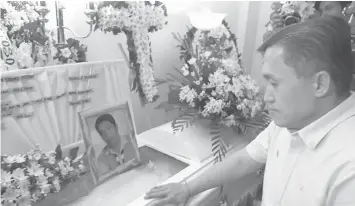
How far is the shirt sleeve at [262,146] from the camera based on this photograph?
3.95 feet

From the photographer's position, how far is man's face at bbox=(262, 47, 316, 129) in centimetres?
87

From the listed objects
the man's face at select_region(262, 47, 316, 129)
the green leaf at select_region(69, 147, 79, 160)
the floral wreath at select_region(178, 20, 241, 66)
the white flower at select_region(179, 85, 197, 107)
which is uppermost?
the floral wreath at select_region(178, 20, 241, 66)

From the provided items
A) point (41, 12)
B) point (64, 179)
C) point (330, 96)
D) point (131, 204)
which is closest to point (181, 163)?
point (131, 204)

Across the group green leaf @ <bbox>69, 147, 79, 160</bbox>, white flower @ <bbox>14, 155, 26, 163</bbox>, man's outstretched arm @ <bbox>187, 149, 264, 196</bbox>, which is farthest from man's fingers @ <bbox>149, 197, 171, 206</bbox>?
white flower @ <bbox>14, 155, 26, 163</bbox>

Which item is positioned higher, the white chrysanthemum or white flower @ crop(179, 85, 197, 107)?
white flower @ crop(179, 85, 197, 107)

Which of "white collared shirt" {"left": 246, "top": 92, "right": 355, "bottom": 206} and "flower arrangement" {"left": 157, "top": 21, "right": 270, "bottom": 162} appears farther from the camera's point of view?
"flower arrangement" {"left": 157, "top": 21, "right": 270, "bottom": 162}

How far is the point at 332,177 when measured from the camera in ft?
2.79

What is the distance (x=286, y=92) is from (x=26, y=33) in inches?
37.0

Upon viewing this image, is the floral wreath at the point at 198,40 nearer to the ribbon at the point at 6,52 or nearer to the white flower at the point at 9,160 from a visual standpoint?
the ribbon at the point at 6,52

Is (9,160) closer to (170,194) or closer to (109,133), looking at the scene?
(109,133)

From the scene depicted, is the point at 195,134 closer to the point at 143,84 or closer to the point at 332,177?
the point at 143,84

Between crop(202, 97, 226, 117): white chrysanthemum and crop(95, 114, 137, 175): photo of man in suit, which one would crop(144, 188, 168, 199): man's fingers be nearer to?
crop(95, 114, 137, 175): photo of man in suit

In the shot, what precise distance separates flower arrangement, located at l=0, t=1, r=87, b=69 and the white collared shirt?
3.31 feet

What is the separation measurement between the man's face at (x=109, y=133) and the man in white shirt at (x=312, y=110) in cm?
26
